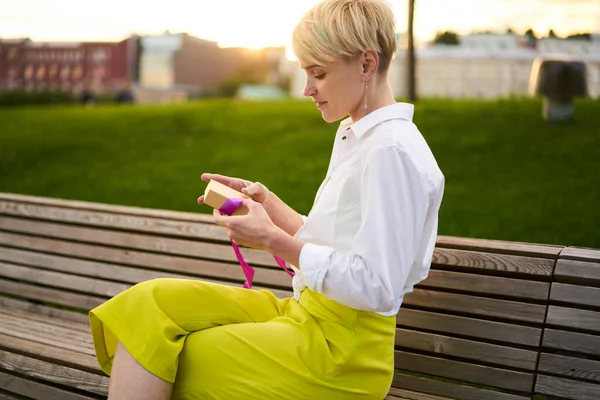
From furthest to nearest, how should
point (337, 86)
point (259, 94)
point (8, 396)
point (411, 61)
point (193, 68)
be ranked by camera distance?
point (193, 68) < point (259, 94) < point (411, 61) < point (8, 396) < point (337, 86)

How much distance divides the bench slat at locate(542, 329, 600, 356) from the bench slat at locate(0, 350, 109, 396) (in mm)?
1583

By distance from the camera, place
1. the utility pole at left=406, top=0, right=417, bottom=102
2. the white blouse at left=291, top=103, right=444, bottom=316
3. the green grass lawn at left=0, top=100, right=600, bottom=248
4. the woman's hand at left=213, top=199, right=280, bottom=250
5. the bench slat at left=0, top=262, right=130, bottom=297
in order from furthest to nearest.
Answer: the utility pole at left=406, top=0, right=417, bottom=102 → the green grass lawn at left=0, top=100, right=600, bottom=248 → the bench slat at left=0, top=262, right=130, bottom=297 → the woman's hand at left=213, top=199, right=280, bottom=250 → the white blouse at left=291, top=103, right=444, bottom=316

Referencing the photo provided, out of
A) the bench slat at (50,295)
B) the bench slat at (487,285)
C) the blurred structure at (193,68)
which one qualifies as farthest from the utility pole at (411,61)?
the blurred structure at (193,68)

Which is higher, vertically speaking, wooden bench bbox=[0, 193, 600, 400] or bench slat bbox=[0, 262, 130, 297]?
wooden bench bbox=[0, 193, 600, 400]

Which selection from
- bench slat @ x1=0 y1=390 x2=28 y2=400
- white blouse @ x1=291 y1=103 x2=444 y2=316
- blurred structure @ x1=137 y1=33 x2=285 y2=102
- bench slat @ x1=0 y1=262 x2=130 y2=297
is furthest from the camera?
blurred structure @ x1=137 y1=33 x2=285 y2=102

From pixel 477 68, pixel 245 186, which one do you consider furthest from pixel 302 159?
pixel 477 68

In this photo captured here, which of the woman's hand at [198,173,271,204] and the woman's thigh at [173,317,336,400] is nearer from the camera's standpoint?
the woman's thigh at [173,317,336,400]

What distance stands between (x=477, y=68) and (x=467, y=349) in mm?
18545

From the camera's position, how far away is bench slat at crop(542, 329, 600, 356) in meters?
2.40

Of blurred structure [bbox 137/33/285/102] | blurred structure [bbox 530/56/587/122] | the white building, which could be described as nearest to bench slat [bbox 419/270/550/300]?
blurred structure [bbox 530/56/587/122]

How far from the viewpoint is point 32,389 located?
288 centimetres

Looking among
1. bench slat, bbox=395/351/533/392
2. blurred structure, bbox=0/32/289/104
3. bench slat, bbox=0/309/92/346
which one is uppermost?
bench slat, bbox=395/351/533/392

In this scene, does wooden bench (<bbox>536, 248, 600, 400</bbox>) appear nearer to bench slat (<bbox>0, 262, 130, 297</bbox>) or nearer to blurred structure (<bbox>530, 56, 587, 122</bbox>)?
bench slat (<bbox>0, 262, 130, 297</bbox>)

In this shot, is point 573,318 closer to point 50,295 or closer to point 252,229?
point 252,229
